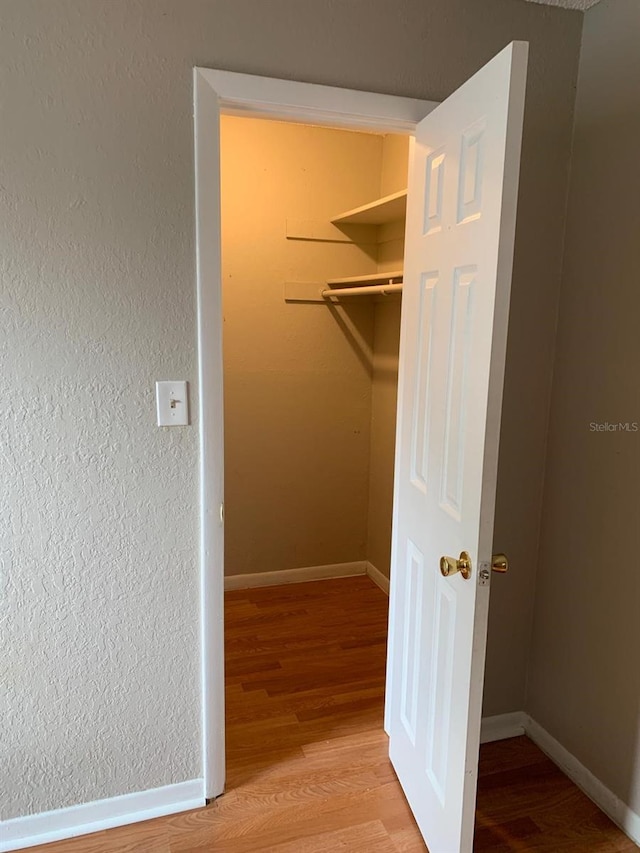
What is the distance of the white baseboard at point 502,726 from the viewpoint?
218 cm

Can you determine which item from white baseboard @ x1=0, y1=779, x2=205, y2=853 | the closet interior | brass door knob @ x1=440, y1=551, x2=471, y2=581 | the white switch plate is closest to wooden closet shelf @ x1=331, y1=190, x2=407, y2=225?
the closet interior

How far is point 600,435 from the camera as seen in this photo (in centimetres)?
185

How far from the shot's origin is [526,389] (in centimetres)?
201

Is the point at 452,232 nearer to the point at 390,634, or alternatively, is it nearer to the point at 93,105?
the point at 93,105

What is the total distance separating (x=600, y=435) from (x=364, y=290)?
1454 mm

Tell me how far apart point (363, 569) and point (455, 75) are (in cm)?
266

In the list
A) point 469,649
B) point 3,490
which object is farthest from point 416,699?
point 3,490

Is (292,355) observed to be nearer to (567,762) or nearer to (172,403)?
(172,403)

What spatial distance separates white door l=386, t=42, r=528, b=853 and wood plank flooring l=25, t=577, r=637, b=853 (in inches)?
7.0

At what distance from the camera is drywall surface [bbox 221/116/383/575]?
3.09 metres

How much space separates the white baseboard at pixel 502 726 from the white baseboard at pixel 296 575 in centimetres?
147

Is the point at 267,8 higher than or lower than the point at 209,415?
higher

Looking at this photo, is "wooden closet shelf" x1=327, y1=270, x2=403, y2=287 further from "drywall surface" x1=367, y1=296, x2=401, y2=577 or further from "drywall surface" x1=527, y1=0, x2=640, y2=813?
"drywall surface" x1=527, y1=0, x2=640, y2=813

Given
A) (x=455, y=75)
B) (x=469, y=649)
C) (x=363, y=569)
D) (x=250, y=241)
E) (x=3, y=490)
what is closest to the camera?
(x=469, y=649)
